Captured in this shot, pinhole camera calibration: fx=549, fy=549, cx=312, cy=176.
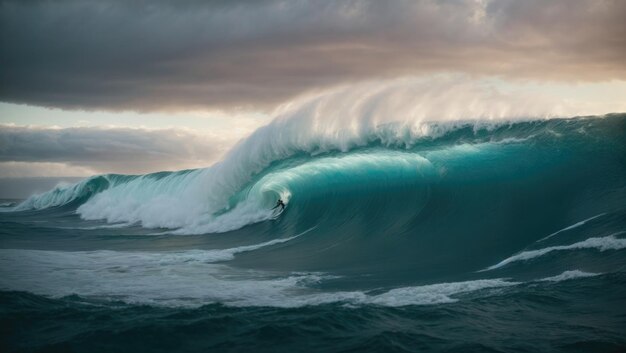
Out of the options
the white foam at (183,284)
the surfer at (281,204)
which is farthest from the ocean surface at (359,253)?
the surfer at (281,204)

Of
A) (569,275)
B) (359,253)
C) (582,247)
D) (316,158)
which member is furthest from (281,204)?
(569,275)

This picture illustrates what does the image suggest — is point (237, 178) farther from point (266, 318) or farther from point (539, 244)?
point (266, 318)

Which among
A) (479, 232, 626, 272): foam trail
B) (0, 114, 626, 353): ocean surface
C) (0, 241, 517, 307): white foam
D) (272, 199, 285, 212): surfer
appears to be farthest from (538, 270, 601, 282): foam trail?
(272, 199, 285, 212): surfer

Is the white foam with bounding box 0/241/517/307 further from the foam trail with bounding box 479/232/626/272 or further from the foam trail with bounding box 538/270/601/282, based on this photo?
the foam trail with bounding box 479/232/626/272

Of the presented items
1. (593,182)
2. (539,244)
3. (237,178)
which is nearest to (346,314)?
(539,244)

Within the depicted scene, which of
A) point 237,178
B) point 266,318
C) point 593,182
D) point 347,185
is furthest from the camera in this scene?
point 237,178

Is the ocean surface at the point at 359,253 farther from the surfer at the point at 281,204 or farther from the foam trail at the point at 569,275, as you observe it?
the surfer at the point at 281,204
